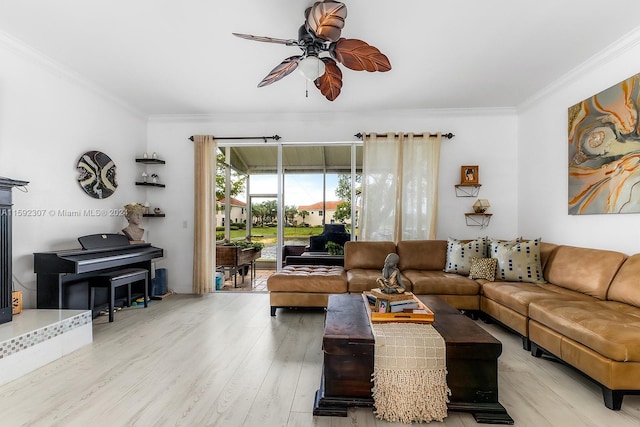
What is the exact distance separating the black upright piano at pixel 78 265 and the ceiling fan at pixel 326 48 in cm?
256

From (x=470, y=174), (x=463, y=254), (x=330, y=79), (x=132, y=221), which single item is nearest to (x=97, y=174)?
(x=132, y=221)

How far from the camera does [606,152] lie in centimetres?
300

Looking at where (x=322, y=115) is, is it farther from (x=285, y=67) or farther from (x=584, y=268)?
(x=584, y=268)

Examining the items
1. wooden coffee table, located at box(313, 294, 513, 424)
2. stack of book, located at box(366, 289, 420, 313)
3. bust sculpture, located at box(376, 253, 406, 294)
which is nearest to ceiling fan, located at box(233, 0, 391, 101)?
bust sculpture, located at box(376, 253, 406, 294)

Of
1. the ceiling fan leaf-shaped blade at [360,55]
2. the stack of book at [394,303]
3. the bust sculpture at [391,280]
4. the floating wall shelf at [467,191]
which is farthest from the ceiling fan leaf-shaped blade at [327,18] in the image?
the floating wall shelf at [467,191]

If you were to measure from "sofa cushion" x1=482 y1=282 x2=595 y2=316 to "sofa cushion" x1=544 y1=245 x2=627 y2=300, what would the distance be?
8 centimetres

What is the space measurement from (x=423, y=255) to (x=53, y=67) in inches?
186

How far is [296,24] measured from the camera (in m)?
2.59

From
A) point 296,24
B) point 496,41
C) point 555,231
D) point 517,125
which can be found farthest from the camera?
point 517,125

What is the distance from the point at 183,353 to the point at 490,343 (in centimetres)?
232

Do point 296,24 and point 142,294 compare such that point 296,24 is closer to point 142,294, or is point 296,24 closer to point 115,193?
point 115,193

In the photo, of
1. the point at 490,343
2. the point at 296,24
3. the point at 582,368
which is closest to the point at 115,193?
the point at 296,24

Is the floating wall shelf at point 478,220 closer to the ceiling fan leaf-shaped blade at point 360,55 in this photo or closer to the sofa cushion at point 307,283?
the sofa cushion at point 307,283

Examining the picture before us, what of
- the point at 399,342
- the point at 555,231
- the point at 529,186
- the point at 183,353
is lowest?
the point at 183,353
